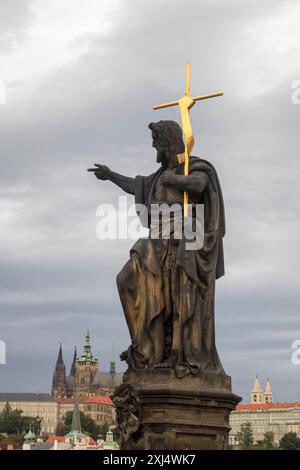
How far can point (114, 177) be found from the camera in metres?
12.9

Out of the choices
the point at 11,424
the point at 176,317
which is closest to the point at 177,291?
the point at 176,317

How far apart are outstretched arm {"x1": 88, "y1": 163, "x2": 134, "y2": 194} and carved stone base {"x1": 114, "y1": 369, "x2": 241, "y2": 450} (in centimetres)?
239

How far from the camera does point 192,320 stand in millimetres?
11547

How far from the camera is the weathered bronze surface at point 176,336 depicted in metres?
11.3

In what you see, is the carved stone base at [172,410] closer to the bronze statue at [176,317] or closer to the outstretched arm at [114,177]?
the bronze statue at [176,317]

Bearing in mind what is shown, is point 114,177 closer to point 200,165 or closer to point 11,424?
point 200,165

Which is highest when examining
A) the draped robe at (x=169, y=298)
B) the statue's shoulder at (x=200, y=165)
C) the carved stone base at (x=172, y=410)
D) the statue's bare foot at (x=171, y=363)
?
the statue's shoulder at (x=200, y=165)

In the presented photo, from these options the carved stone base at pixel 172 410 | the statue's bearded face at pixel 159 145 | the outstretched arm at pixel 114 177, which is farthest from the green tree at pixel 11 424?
the carved stone base at pixel 172 410

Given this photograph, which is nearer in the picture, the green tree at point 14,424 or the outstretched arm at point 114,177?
the outstretched arm at point 114,177

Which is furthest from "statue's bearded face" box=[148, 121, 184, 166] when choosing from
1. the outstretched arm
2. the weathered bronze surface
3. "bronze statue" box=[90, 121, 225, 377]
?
the outstretched arm

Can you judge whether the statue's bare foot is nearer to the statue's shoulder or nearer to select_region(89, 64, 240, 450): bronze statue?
select_region(89, 64, 240, 450): bronze statue

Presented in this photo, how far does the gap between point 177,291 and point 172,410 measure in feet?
4.23

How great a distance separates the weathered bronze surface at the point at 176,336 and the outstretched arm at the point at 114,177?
69 cm
